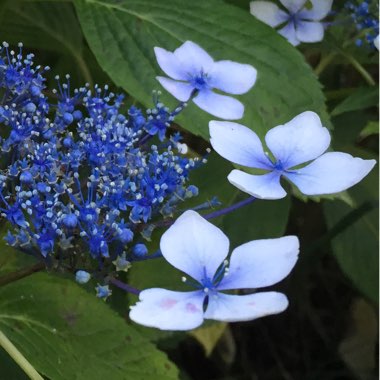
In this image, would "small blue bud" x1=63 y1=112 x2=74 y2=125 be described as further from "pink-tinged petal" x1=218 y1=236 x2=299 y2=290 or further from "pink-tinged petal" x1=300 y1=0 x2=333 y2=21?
"pink-tinged petal" x1=300 y1=0 x2=333 y2=21

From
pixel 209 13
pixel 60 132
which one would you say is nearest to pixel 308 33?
pixel 209 13

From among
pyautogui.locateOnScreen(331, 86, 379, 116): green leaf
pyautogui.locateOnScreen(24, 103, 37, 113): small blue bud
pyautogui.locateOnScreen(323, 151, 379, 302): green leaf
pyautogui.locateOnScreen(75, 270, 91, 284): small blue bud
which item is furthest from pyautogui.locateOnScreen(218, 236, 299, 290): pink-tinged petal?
pyautogui.locateOnScreen(323, 151, 379, 302): green leaf

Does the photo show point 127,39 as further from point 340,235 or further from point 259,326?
point 259,326

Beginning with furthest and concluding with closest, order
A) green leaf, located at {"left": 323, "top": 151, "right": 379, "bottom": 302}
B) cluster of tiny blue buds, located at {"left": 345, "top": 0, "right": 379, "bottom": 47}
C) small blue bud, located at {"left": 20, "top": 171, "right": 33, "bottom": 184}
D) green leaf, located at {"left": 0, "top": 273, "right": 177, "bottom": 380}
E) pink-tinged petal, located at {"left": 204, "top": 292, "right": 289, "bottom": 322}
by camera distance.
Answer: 1. green leaf, located at {"left": 323, "top": 151, "right": 379, "bottom": 302}
2. cluster of tiny blue buds, located at {"left": 345, "top": 0, "right": 379, "bottom": 47}
3. green leaf, located at {"left": 0, "top": 273, "right": 177, "bottom": 380}
4. small blue bud, located at {"left": 20, "top": 171, "right": 33, "bottom": 184}
5. pink-tinged petal, located at {"left": 204, "top": 292, "right": 289, "bottom": 322}

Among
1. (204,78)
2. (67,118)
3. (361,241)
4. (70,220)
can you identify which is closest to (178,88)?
(204,78)

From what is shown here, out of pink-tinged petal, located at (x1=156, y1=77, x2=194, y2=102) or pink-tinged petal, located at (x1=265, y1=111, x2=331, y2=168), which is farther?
pink-tinged petal, located at (x1=156, y1=77, x2=194, y2=102)

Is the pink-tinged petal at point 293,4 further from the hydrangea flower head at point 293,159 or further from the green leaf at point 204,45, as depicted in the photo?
the hydrangea flower head at point 293,159
